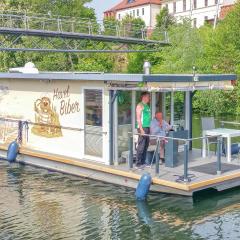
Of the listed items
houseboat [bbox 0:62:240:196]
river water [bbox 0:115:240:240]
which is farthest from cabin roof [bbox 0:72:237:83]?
river water [bbox 0:115:240:240]

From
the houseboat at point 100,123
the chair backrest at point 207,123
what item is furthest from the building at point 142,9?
the chair backrest at point 207,123

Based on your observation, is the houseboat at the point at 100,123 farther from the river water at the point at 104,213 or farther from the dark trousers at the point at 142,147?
the river water at the point at 104,213

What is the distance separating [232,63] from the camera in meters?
34.3

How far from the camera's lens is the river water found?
32.9 feet

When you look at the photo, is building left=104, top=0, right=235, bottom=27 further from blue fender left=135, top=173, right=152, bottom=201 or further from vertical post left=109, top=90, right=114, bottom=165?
blue fender left=135, top=173, right=152, bottom=201

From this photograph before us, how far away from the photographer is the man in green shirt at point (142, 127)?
41.4ft

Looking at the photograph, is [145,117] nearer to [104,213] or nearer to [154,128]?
[154,128]

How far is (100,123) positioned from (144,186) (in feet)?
8.41

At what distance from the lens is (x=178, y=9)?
7981cm

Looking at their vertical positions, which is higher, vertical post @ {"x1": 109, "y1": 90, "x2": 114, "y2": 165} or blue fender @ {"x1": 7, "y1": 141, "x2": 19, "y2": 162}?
vertical post @ {"x1": 109, "y1": 90, "x2": 114, "y2": 165}

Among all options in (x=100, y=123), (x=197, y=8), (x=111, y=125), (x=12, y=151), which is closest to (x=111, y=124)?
(x=111, y=125)

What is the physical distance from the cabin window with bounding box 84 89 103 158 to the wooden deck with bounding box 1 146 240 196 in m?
0.36

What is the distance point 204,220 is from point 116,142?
340 cm

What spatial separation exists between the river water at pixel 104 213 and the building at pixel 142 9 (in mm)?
71743
